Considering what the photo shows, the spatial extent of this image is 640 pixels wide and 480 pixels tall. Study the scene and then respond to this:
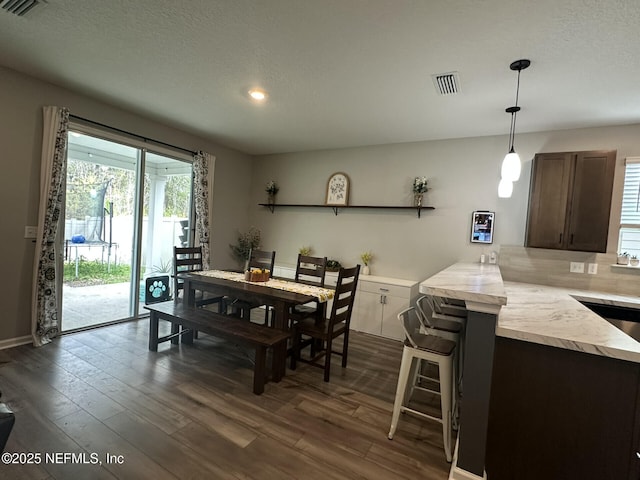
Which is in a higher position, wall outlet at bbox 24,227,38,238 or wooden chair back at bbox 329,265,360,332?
wall outlet at bbox 24,227,38,238

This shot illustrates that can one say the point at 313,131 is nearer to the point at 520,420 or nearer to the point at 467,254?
the point at 467,254

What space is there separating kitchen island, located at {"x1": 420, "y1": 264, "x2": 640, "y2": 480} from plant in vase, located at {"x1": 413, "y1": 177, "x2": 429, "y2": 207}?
2.61 m

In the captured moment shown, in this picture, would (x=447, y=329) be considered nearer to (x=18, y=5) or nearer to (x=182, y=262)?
(x=182, y=262)

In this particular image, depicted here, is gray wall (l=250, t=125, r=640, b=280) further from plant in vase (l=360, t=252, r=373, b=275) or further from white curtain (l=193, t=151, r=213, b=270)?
white curtain (l=193, t=151, r=213, b=270)

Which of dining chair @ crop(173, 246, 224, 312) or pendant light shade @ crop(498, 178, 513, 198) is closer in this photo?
pendant light shade @ crop(498, 178, 513, 198)

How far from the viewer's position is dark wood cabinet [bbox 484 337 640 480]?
139cm

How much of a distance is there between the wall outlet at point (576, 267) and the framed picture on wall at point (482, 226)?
0.83 meters

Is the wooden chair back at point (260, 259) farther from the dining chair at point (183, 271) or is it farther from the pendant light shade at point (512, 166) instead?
the pendant light shade at point (512, 166)

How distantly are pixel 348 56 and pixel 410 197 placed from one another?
2441mm

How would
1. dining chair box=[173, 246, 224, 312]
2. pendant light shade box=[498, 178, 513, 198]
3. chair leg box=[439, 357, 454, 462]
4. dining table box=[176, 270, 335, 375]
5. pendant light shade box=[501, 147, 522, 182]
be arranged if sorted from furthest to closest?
dining chair box=[173, 246, 224, 312]
dining table box=[176, 270, 335, 375]
pendant light shade box=[498, 178, 513, 198]
pendant light shade box=[501, 147, 522, 182]
chair leg box=[439, 357, 454, 462]

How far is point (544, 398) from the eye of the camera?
153 centimetres

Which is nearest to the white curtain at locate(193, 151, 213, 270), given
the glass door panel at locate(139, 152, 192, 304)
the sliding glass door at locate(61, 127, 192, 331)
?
the glass door panel at locate(139, 152, 192, 304)

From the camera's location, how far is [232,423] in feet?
6.83

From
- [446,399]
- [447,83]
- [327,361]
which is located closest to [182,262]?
[327,361]
